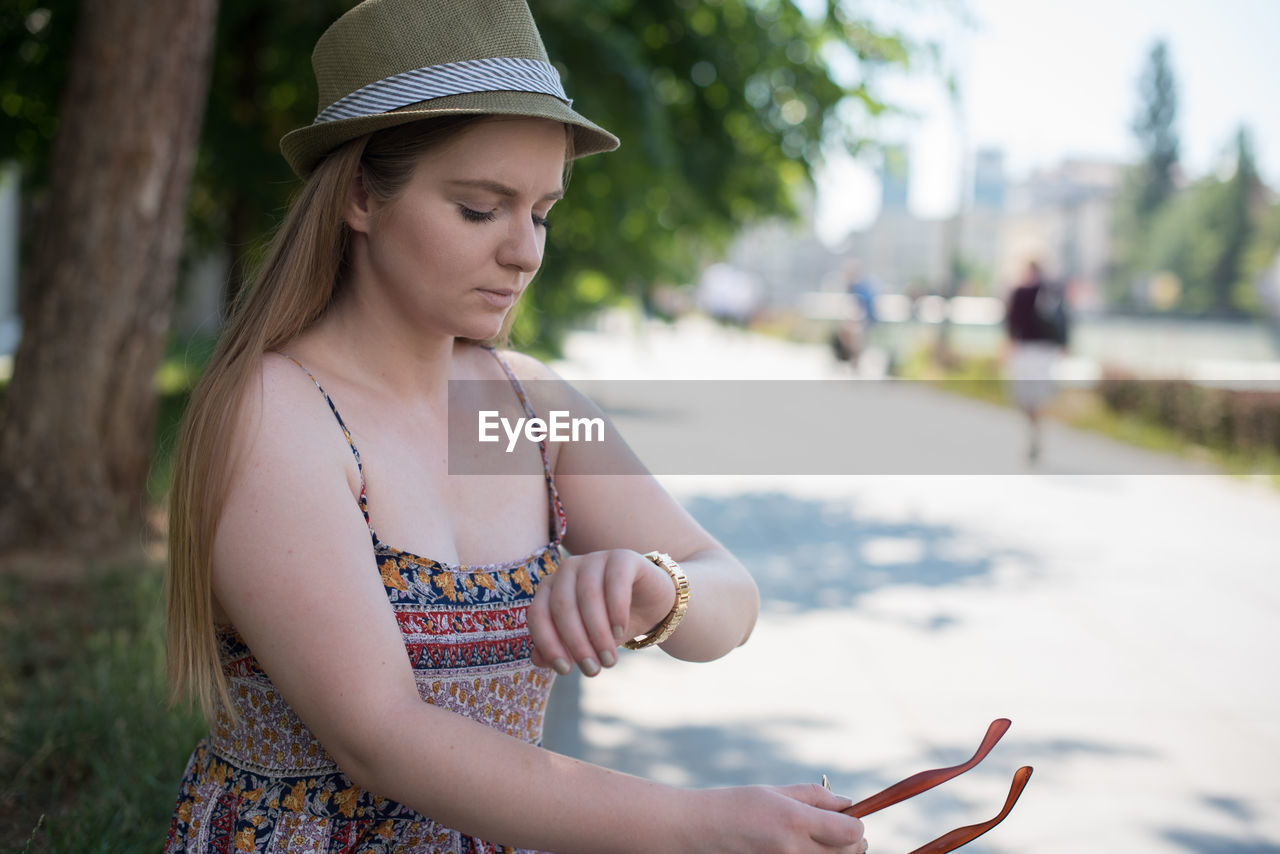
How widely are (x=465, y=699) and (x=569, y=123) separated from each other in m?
0.80

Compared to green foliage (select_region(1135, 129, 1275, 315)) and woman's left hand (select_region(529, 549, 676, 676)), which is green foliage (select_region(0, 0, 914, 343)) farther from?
green foliage (select_region(1135, 129, 1275, 315))

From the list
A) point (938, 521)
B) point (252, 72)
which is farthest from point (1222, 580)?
point (252, 72)

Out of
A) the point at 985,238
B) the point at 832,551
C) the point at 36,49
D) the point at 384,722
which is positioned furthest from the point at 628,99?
the point at 985,238

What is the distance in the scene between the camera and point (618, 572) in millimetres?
1356

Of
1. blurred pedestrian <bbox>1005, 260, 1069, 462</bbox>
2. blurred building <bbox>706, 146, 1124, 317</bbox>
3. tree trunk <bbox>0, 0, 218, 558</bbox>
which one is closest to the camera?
tree trunk <bbox>0, 0, 218, 558</bbox>

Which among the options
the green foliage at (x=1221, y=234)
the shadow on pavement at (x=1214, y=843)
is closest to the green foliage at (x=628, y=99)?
the shadow on pavement at (x=1214, y=843)

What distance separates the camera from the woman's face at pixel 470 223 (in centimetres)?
164

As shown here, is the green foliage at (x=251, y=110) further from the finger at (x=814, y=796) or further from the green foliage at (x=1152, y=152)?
the green foliage at (x=1152, y=152)

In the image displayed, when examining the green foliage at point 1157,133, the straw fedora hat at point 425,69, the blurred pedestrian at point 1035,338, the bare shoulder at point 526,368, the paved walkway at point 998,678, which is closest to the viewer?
the straw fedora hat at point 425,69

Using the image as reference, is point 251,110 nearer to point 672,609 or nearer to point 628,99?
point 628,99

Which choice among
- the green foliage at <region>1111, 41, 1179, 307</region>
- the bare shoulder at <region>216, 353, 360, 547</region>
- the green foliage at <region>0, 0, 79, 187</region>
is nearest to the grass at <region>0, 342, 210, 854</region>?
the bare shoulder at <region>216, 353, 360, 547</region>

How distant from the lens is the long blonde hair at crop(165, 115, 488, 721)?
155 cm

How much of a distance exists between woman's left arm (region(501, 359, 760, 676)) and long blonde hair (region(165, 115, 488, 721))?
445 mm

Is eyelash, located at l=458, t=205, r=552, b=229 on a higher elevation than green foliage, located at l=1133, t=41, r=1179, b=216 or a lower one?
lower
